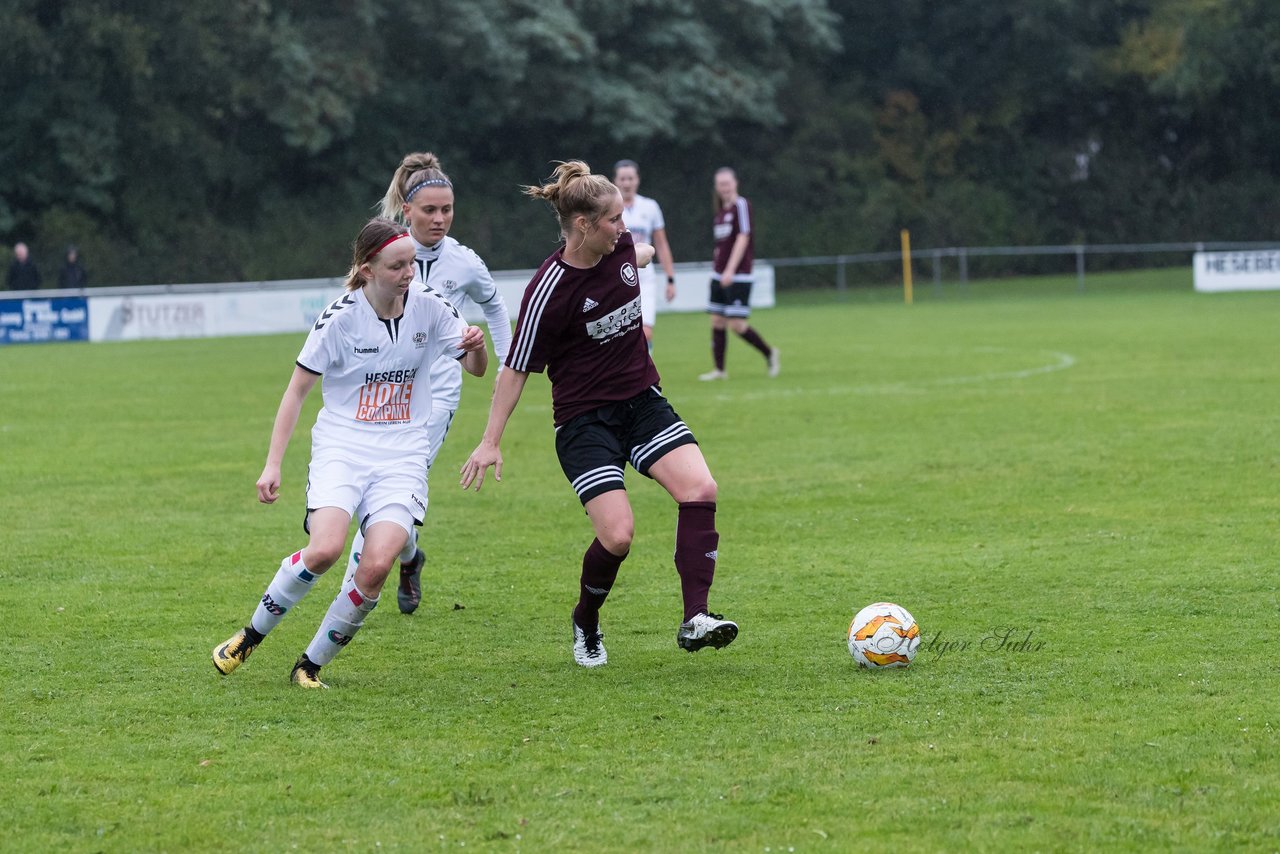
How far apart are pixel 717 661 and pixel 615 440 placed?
86 cm

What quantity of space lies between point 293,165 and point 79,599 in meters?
37.0

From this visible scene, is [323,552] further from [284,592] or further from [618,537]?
[618,537]

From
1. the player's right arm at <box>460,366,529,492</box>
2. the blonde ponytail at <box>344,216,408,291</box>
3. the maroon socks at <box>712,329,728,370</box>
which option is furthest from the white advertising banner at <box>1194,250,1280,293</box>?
the blonde ponytail at <box>344,216,408,291</box>

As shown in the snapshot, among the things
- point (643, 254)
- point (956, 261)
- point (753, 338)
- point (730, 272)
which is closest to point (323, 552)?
point (643, 254)

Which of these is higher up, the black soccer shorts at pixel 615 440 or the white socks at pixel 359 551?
the black soccer shorts at pixel 615 440

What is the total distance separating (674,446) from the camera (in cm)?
598

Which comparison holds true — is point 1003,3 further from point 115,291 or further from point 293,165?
point 115,291

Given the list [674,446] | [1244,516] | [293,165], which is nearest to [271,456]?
[674,446]

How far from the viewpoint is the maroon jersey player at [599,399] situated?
582 centimetres

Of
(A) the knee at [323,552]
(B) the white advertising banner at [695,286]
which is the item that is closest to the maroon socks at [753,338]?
(A) the knee at [323,552]

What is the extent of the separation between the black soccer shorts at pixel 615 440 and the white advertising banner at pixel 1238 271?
1228 inches

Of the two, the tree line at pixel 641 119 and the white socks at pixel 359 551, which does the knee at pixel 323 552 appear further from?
the tree line at pixel 641 119

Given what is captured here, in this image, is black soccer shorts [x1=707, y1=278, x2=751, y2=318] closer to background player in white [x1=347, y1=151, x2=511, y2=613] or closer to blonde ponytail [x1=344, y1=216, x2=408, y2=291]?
background player in white [x1=347, y1=151, x2=511, y2=613]

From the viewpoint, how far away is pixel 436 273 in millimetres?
7266
